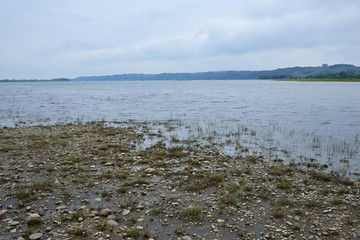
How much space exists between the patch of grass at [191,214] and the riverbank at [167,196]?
0.03 metres

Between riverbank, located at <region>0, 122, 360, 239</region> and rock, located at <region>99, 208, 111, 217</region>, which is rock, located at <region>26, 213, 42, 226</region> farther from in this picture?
rock, located at <region>99, 208, 111, 217</region>

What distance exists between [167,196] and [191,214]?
1.72m

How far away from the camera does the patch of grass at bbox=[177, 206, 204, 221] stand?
862 centimetres

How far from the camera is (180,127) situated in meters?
26.3

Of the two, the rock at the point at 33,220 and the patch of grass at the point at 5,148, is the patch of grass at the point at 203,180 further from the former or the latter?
the patch of grass at the point at 5,148

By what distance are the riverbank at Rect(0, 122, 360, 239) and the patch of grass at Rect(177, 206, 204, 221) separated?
34 mm

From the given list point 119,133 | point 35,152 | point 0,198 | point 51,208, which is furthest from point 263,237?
point 119,133

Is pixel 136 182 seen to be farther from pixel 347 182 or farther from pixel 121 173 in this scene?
pixel 347 182

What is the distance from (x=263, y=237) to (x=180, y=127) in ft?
62.4

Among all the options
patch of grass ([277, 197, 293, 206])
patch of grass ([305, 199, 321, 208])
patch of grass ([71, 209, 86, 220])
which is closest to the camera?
patch of grass ([71, 209, 86, 220])

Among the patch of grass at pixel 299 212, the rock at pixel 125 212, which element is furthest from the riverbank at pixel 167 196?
the rock at pixel 125 212

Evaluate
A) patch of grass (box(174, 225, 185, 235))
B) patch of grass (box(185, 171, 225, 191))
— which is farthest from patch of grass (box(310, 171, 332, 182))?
patch of grass (box(174, 225, 185, 235))

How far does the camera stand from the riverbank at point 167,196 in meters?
7.92

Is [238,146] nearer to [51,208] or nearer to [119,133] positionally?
[119,133]
